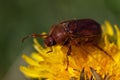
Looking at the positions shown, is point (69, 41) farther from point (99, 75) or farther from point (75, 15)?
point (75, 15)

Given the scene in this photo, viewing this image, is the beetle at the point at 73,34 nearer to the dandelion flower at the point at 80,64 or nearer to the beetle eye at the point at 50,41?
the beetle eye at the point at 50,41

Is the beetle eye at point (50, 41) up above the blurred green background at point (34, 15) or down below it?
above

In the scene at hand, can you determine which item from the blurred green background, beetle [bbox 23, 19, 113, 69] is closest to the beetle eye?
beetle [bbox 23, 19, 113, 69]

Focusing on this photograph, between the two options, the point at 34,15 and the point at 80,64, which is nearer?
the point at 80,64

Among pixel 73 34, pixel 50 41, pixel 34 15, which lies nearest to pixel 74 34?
pixel 73 34

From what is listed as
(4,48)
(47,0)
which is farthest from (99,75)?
(47,0)

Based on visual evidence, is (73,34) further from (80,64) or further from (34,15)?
(34,15)

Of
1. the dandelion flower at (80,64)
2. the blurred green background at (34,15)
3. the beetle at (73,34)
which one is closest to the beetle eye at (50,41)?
the beetle at (73,34)
